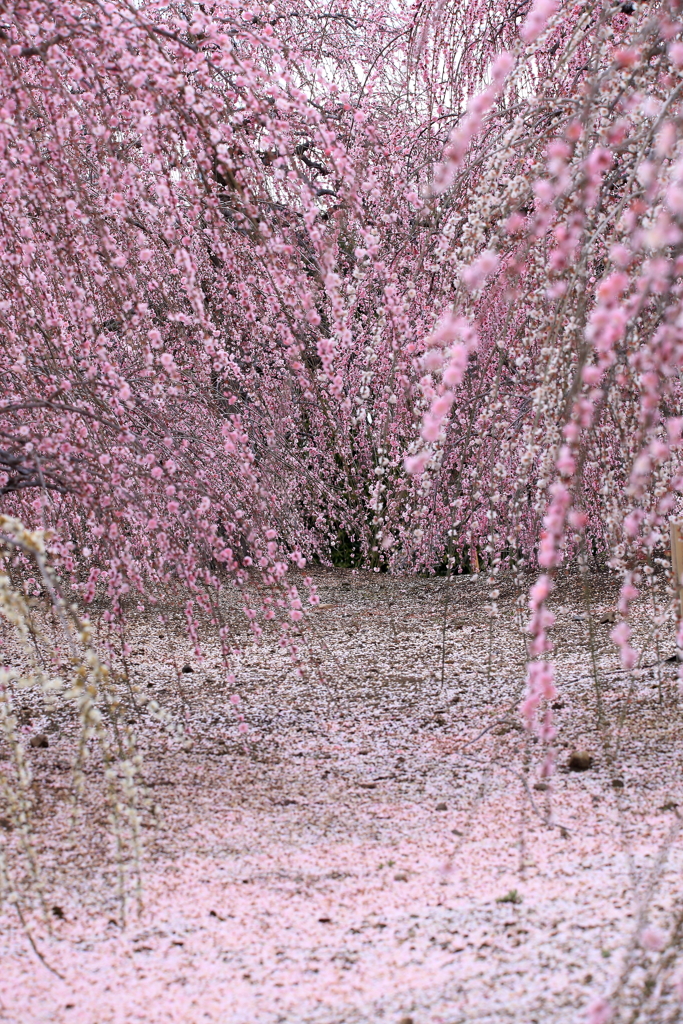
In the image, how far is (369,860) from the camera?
2.56 meters

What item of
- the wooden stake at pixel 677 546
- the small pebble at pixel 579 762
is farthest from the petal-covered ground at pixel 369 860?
the wooden stake at pixel 677 546

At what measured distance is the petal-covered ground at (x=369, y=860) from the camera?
6.32ft

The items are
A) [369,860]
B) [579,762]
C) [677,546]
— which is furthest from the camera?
[677,546]

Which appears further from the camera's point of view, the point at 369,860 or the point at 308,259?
the point at 308,259

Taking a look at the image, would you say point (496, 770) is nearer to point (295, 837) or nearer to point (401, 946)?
point (295, 837)

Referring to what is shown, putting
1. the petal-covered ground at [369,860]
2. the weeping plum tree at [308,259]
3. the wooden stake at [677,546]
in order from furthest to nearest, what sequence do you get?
the wooden stake at [677,546] → the petal-covered ground at [369,860] → the weeping plum tree at [308,259]

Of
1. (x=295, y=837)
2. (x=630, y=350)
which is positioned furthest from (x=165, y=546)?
(x=630, y=350)

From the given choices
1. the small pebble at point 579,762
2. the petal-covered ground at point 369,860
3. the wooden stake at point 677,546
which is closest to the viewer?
the petal-covered ground at point 369,860

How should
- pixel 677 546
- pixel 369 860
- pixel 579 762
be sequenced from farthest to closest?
pixel 677 546 < pixel 579 762 < pixel 369 860

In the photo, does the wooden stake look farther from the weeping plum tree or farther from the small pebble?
the small pebble

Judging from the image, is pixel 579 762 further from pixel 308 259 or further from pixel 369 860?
pixel 308 259

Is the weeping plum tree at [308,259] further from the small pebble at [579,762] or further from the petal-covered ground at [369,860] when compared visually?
the petal-covered ground at [369,860]

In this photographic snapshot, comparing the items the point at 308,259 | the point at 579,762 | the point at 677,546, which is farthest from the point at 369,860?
the point at 677,546

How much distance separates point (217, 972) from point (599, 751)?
1.59m
